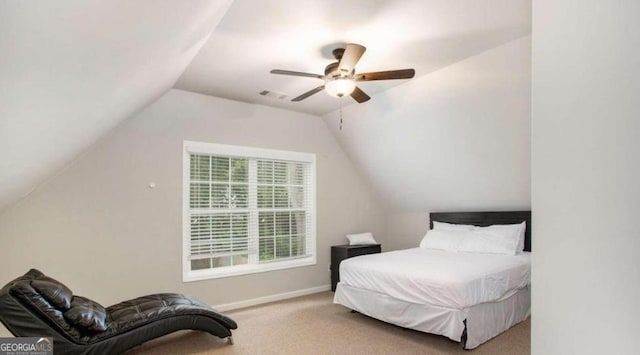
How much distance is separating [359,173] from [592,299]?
16.9 feet

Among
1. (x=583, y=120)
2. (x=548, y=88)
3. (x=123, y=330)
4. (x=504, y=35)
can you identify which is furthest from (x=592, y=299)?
(x=123, y=330)

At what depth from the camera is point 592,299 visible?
1.06 m

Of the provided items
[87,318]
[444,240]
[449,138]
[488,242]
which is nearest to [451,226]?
[444,240]

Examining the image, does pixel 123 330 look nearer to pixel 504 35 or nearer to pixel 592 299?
pixel 592 299

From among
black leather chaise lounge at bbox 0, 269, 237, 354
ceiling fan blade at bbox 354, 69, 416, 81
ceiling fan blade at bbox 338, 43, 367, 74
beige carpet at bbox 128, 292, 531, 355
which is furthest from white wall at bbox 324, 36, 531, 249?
black leather chaise lounge at bbox 0, 269, 237, 354

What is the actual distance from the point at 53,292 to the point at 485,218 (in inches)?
197

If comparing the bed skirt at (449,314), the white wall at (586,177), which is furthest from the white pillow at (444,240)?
the white wall at (586,177)

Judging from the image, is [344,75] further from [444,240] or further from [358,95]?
[444,240]

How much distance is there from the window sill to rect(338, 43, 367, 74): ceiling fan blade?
3.07 metres

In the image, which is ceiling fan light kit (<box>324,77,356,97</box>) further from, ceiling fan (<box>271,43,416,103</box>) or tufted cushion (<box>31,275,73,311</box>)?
tufted cushion (<box>31,275,73,311</box>)

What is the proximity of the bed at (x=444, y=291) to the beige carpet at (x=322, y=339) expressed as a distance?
5.5 inches

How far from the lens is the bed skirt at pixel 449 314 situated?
3.25m

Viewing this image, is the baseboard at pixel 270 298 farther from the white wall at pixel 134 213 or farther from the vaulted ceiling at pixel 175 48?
the vaulted ceiling at pixel 175 48

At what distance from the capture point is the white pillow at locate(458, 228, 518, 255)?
4465 mm
